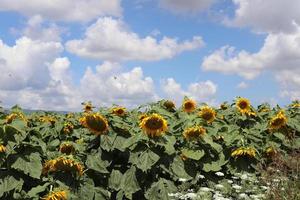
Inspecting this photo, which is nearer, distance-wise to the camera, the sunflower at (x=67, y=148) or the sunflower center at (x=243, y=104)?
the sunflower at (x=67, y=148)

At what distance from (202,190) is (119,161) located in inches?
61.9

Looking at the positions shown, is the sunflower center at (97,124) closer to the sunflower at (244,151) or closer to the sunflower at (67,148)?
the sunflower at (67,148)

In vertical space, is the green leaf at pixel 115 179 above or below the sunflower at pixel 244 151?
below

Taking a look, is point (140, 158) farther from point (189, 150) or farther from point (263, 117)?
point (263, 117)

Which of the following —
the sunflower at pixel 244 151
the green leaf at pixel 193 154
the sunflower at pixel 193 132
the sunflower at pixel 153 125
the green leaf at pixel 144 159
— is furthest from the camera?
the sunflower at pixel 244 151

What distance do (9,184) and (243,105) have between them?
16.2 feet

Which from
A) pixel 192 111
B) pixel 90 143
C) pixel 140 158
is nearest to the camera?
pixel 140 158

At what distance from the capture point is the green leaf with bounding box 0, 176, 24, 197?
7188 mm

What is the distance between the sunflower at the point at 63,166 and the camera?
24.5ft

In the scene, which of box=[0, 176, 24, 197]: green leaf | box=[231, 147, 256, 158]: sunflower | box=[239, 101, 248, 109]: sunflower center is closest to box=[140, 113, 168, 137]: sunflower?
box=[231, 147, 256, 158]: sunflower

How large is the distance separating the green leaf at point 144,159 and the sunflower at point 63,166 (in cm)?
77

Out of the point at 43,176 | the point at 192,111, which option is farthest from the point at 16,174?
the point at 192,111

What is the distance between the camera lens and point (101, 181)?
822 centimetres

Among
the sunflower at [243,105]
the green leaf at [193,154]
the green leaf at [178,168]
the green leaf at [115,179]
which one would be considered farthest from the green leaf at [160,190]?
the sunflower at [243,105]
